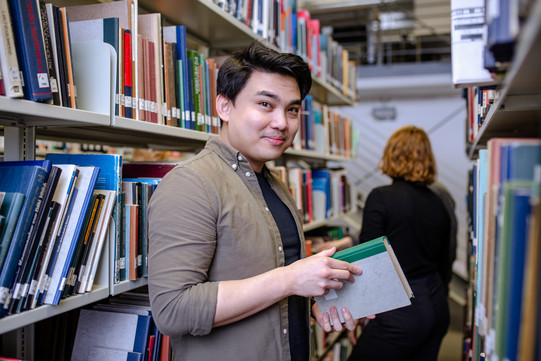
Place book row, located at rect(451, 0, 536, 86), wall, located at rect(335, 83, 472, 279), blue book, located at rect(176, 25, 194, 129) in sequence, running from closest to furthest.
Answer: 1. book row, located at rect(451, 0, 536, 86)
2. blue book, located at rect(176, 25, 194, 129)
3. wall, located at rect(335, 83, 472, 279)

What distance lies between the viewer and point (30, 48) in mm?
926

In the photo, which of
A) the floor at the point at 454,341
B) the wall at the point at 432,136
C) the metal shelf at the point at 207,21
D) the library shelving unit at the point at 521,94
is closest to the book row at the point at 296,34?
the metal shelf at the point at 207,21

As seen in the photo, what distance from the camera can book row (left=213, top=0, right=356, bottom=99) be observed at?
202 cm

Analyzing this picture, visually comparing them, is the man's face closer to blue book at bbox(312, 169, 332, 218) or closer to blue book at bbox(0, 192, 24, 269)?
blue book at bbox(0, 192, 24, 269)

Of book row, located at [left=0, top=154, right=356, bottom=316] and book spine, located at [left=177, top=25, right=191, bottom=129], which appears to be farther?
book spine, located at [left=177, top=25, right=191, bottom=129]

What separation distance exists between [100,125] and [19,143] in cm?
21

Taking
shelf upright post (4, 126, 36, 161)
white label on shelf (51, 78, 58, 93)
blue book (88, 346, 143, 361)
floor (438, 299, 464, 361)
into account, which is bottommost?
floor (438, 299, 464, 361)

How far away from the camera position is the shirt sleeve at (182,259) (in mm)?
983

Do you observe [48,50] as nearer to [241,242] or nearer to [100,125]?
[100,125]

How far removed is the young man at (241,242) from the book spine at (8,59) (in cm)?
37

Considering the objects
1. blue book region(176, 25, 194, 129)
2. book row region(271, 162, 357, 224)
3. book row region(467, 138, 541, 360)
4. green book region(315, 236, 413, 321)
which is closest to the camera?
book row region(467, 138, 541, 360)

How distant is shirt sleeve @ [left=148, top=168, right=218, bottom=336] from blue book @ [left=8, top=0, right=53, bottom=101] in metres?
0.35

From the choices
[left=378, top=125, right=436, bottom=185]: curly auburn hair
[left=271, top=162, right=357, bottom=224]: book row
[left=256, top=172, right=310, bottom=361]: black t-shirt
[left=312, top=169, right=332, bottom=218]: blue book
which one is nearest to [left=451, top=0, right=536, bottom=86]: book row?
[left=256, top=172, right=310, bottom=361]: black t-shirt

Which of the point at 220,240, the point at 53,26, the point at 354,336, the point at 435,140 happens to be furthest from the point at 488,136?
the point at 435,140
